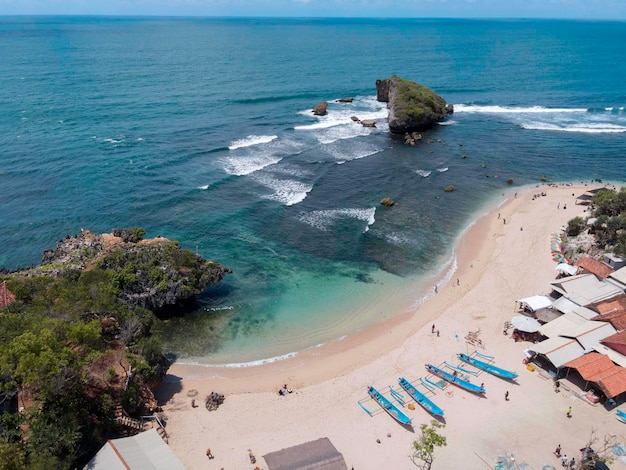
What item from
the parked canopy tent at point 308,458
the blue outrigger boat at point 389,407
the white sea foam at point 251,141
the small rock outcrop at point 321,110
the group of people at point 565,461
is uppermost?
the small rock outcrop at point 321,110

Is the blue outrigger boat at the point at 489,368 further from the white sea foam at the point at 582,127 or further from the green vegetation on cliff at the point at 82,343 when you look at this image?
the white sea foam at the point at 582,127

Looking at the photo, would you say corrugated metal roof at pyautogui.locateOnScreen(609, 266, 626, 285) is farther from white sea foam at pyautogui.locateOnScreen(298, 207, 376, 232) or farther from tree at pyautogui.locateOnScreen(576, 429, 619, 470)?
white sea foam at pyautogui.locateOnScreen(298, 207, 376, 232)

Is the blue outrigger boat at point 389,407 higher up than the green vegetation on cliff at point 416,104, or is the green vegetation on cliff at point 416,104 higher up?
the green vegetation on cliff at point 416,104

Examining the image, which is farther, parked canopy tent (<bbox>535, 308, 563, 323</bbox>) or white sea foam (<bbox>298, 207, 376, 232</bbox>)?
white sea foam (<bbox>298, 207, 376, 232</bbox>)

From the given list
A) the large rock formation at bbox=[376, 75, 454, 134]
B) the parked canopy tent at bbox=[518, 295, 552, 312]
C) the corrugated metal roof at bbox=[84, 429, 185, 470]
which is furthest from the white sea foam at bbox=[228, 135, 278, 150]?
the corrugated metal roof at bbox=[84, 429, 185, 470]

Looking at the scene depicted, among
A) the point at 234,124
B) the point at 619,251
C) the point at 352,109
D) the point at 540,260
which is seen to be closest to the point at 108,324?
the point at 540,260

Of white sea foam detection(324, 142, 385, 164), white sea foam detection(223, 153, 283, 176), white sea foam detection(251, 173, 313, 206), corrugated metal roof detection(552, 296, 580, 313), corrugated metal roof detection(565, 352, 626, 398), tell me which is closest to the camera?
corrugated metal roof detection(565, 352, 626, 398)

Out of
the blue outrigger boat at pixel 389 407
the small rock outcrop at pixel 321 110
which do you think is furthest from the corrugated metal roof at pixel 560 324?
the small rock outcrop at pixel 321 110
